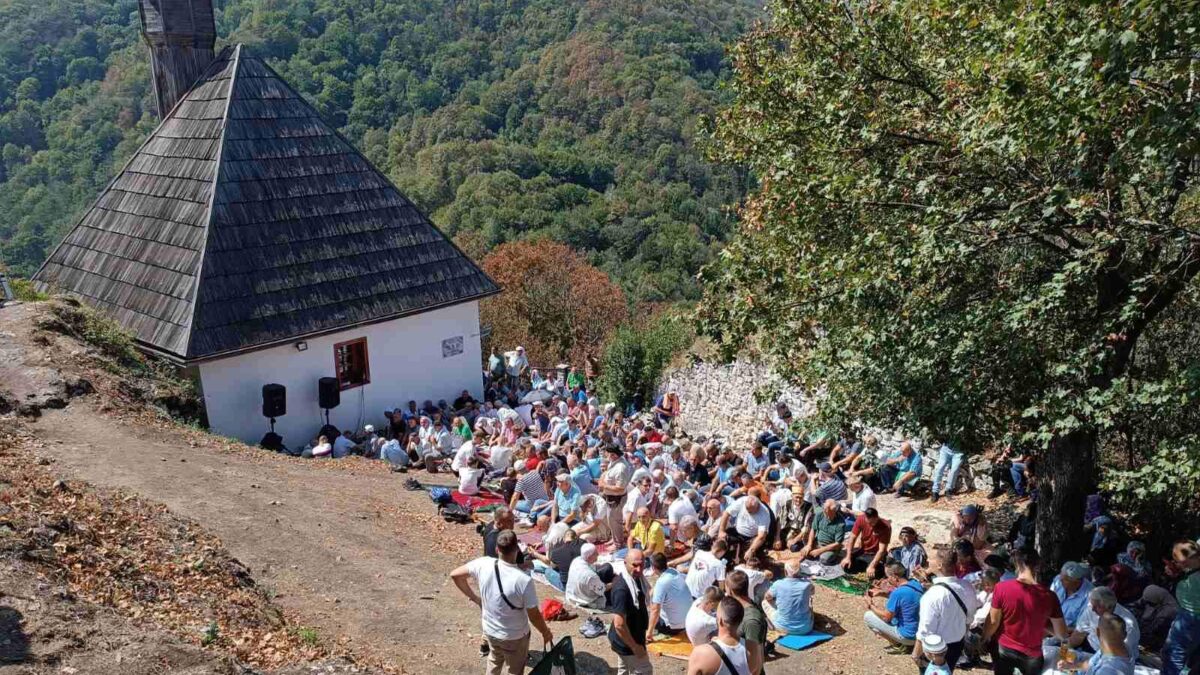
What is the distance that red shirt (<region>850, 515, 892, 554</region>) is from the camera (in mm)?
11188

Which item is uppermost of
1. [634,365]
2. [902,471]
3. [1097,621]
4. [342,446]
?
[1097,621]

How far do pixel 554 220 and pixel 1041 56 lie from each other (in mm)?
44874

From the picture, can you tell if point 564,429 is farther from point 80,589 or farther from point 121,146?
point 121,146

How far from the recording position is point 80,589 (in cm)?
705

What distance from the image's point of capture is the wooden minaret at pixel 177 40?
19.3 meters

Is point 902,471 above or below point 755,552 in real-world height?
below

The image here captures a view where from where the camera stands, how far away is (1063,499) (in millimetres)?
10391

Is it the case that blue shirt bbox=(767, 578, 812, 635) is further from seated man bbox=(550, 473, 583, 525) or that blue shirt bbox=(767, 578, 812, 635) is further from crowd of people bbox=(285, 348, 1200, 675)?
seated man bbox=(550, 473, 583, 525)

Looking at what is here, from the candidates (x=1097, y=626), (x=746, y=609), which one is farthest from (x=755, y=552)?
(x=1097, y=626)

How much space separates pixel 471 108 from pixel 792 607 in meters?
59.6

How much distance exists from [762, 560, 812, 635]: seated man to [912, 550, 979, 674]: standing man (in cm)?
158

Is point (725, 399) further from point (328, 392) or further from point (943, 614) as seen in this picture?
point (943, 614)

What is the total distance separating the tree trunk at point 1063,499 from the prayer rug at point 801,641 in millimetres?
2928

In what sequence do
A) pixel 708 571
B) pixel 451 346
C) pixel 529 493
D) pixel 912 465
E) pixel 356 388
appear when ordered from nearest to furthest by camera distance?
pixel 708 571
pixel 529 493
pixel 912 465
pixel 356 388
pixel 451 346
